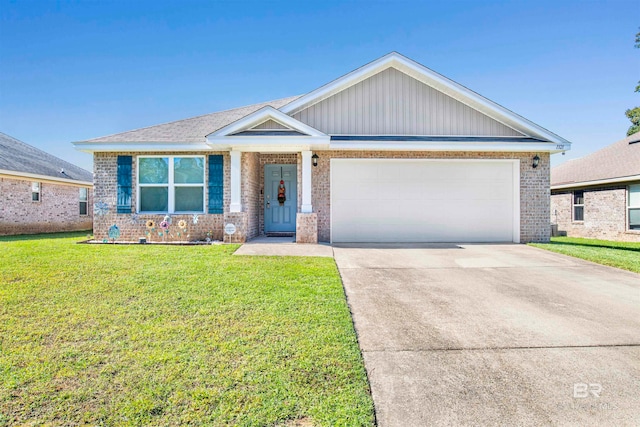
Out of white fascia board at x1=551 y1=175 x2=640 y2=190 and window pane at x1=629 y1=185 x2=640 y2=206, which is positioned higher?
white fascia board at x1=551 y1=175 x2=640 y2=190

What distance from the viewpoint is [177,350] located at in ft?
10.1

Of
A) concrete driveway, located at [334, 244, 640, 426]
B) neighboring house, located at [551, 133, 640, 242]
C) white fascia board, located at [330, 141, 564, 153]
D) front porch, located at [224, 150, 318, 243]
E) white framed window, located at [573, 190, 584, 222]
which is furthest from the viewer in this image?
white framed window, located at [573, 190, 584, 222]

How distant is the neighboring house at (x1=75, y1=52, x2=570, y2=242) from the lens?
33.0 feet

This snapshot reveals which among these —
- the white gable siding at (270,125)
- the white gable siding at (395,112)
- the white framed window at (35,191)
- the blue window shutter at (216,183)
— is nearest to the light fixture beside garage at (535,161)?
the white gable siding at (395,112)

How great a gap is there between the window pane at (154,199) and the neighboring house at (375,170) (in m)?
0.03

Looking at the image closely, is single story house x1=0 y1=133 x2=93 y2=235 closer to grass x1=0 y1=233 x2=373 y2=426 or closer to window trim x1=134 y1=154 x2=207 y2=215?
window trim x1=134 y1=154 x2=207 y2=215

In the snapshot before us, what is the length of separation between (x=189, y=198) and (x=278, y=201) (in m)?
2.95

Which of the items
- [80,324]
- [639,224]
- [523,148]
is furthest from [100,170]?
[639,224]

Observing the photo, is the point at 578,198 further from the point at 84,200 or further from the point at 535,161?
the point at 84,200

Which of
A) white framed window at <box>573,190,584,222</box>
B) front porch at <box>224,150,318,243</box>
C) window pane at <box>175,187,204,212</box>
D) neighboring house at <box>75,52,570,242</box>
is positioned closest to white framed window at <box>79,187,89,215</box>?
neighboring house at <box>75,52,570,242</box>

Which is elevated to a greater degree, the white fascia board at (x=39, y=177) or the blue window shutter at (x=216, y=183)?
the white fascia board at (x=39, y=177)

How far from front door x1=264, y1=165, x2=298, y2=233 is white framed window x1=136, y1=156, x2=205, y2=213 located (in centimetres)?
237

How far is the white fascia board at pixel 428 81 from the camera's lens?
1036 cm

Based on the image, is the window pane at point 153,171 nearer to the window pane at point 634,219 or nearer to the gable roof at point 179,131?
the gable roof at point 179,131
